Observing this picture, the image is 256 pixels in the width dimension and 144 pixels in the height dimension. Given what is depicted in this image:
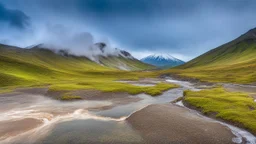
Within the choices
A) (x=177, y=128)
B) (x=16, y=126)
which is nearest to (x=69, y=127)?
(x=16, y=126)

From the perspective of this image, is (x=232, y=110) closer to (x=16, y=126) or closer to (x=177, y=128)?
(x=177, y=128)

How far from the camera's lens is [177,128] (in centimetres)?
2902

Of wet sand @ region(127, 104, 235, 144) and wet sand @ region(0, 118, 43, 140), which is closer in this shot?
wet sand @ region(127, 104, 235, 144)

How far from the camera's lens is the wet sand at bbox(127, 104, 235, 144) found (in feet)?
81.8

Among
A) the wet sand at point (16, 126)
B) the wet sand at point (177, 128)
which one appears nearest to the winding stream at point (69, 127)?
the wet sand at point (16, 126)

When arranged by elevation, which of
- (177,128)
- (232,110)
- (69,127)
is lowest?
(177,128)

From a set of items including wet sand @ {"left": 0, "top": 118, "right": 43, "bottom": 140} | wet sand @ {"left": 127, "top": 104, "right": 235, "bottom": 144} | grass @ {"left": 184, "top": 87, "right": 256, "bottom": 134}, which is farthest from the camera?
grass @ {"left": 184, "top": 87, "right": 256, "bottom": 134}

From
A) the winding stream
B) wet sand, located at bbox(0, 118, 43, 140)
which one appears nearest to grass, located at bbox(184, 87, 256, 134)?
the winding stream

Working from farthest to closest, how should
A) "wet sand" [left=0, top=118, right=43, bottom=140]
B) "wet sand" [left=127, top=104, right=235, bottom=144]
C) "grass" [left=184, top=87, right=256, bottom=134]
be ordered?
"grass" [left=184, top=87, right=256, bottom=134], "wet sand" [left=0, top=118, right=43, bottom=140], "wet sand" [left=127, top=104, right=235, bottom=144]

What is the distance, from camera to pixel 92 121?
1300 inches

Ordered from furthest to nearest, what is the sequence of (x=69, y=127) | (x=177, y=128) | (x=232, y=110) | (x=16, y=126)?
(x=232, y=110) → (x=16, y=126) → (x=69, y=127) → (x=177, y=128)

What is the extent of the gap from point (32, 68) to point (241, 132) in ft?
469

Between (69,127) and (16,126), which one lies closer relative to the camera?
(69,127)

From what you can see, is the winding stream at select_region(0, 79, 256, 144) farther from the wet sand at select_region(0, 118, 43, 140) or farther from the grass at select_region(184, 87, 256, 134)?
the grass at select_region(184, 87, 256, 134)
